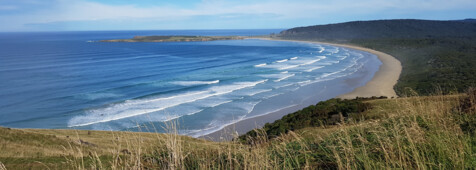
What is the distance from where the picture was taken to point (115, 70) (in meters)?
48.2

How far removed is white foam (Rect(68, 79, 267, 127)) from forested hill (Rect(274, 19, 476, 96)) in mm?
17148

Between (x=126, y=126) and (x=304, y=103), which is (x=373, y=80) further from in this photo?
(x=126, y=126)

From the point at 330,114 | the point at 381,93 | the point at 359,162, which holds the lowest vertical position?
the point at 381,93

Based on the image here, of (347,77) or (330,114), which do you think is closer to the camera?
(330,114)

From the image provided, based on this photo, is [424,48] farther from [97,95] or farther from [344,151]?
[344,151]

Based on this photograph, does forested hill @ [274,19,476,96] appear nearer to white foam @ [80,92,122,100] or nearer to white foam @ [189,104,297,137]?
white foam @ [189,104,297,137]

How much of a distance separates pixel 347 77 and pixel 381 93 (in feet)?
35.1

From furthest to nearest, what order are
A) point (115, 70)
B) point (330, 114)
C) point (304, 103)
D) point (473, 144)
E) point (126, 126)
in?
point (115, 70), point (304, 103), point (126, 126), point (330, 114), point (473, 144)

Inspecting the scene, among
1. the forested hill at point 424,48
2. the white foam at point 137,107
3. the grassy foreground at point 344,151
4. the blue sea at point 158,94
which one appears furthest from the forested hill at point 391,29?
the grassy foreground at point 344,151

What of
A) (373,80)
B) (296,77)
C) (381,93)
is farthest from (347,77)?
(381,93)

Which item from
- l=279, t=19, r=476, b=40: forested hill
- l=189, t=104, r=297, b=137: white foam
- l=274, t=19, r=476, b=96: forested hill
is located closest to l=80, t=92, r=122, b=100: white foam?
l=189, t=104, r=297, b=137: white foam

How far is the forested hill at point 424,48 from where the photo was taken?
33.1m

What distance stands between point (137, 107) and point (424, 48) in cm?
6308

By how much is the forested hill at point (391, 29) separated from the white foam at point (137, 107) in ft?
360
